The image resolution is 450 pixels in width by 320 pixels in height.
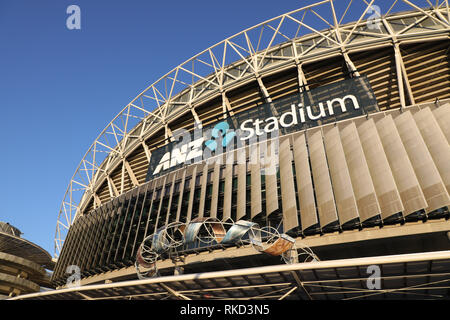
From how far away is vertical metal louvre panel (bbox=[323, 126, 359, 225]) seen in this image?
16906mm

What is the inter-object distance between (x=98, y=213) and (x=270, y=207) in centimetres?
2132

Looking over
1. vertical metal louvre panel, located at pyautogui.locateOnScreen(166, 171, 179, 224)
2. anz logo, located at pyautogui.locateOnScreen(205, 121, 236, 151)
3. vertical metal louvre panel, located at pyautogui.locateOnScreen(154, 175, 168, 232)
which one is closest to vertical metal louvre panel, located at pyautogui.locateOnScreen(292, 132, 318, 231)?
anz logo, located at pyautogui.locateOnScreen(205, 121, 236, 151)

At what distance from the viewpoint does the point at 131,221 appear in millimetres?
26750

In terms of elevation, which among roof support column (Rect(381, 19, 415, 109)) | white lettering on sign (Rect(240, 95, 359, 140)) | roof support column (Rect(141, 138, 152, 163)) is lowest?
white lettering on sign (Rect(240, 95, 359, 140))

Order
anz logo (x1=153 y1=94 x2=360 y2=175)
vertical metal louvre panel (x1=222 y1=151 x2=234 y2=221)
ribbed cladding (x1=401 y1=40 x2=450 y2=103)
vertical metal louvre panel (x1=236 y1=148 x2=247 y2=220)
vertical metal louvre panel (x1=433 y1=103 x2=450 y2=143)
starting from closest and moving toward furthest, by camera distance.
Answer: vertical metal louvre panel (x1=433 y1=103 x2=450 y2=143) → vertical metal louvre panel (x1=236 y1=148 x2=247 y2=220) → vertical metal louvre panel (x1=222 y1=151 x2=234 y2=221) → anz logo (x1=153 y1=94 x2=360 y2=175) → ribbed cladding (x1=401 y1=40 x2=450 y2=103)

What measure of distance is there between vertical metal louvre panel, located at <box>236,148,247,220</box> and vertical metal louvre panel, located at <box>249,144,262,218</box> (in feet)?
1.87

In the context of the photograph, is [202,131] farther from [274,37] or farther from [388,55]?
[388,55]

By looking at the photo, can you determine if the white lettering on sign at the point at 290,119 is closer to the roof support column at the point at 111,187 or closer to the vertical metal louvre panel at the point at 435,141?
the vertical metal louvre panel at the point at 435,141

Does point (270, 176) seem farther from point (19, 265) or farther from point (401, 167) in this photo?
point (19, 265)

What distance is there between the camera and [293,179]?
2014 cm

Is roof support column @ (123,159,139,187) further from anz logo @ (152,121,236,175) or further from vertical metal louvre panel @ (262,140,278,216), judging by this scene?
vertical metal louvre panel @ (262,140,278,216)

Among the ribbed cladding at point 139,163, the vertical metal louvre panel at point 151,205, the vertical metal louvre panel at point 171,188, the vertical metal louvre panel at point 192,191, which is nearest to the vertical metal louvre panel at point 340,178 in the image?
the vertical metal louvre panel at point 192,191

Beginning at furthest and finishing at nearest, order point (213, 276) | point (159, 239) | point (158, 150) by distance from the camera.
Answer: point (158, 150) → point (159, 239) → point (213, 276)

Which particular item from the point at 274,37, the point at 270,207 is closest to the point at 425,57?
the point at 274,37
